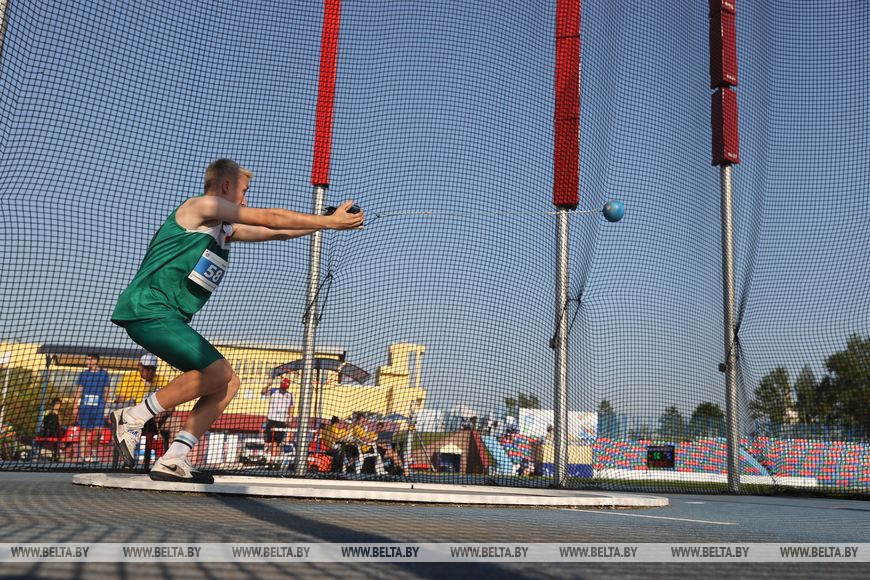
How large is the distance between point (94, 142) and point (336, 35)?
254 cm

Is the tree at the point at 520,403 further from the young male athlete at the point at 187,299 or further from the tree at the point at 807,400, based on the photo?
the young male athlete at the point at 187,299

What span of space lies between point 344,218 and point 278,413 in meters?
5.56

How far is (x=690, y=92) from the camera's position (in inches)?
344

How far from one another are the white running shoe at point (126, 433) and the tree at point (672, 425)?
5.79 metres

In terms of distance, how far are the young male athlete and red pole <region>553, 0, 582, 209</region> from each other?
15.2 feet

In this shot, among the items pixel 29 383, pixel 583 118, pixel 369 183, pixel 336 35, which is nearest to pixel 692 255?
pixel 583 118

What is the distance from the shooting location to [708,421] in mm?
8375

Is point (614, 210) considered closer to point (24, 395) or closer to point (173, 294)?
point (173, 294)

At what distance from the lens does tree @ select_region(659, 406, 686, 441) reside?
8.01 meters

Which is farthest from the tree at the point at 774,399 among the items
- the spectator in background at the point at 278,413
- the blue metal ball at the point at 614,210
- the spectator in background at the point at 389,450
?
the spectator in background at the point at 278,413

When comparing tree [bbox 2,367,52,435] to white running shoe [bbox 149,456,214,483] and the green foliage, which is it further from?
the green foliage

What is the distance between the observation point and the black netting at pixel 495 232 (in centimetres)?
657

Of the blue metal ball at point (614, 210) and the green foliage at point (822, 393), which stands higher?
the blue metal ball at point (614, 210)

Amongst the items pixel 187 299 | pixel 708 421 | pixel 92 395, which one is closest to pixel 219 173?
pixel 187 299
